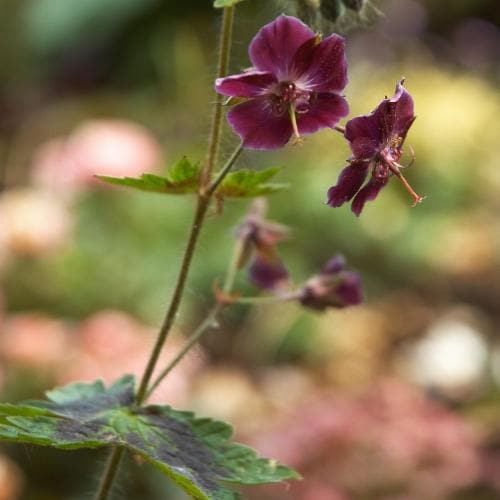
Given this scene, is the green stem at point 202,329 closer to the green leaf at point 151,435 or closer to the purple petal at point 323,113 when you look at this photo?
the green leaf at point 151,435

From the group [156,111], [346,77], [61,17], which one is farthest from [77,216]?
[346,77]

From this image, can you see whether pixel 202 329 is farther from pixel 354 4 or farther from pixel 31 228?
pixel 31 228

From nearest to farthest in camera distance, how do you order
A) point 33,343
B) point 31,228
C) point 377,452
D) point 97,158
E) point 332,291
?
point 332,291
point 377,452
point 33,343
point 31,228
point 97,158

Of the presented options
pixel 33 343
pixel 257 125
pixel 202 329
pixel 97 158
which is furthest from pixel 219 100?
pixel 97 158

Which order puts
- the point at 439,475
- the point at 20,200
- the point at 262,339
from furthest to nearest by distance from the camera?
1. the point at 262,339
2. the point at 20,200
3. the point at 439,475

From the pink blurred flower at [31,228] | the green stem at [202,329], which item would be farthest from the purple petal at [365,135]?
the pink blurred flower at [31,228]

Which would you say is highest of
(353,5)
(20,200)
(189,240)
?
(20,200)

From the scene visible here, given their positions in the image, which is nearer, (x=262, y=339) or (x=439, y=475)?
(x=439, y=475)

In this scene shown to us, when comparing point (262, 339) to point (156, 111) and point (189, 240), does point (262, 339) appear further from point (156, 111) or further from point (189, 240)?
point (189, 240)
